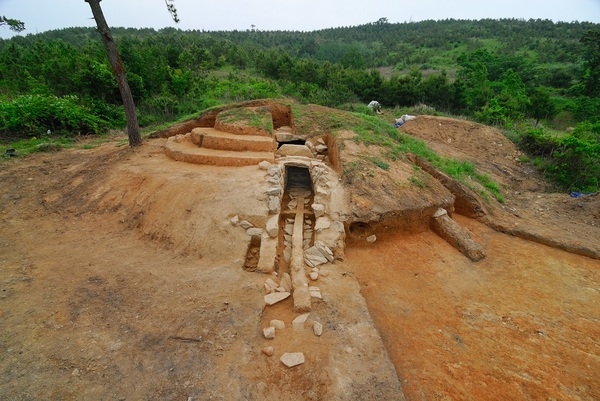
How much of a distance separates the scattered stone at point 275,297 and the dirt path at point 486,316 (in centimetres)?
158

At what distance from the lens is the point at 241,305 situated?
4629mm

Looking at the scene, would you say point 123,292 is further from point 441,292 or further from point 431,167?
point 431,167

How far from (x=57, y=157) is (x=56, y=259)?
760 cm

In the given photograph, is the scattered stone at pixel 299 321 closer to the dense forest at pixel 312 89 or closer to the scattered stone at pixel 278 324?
the scattered stone at pixel 278 324

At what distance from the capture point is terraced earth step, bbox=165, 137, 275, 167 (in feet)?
27.7

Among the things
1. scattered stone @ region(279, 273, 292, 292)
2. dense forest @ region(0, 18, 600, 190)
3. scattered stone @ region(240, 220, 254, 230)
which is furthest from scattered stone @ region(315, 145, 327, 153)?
dense forest @ region(0, 18, 600, 190)

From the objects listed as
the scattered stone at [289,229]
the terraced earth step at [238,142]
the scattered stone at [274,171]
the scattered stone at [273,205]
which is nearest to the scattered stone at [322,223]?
the scattered stone at [289,229]

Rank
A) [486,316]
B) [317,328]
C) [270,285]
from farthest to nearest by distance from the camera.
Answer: [486,316], [270,285], [317,328]

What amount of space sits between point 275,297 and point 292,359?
112 centimetres

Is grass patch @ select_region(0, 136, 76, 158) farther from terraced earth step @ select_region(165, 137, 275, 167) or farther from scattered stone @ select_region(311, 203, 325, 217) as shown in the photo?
scattered stone @ select_region(311, 203, 325, 217)

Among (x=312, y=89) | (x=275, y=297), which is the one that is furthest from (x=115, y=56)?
(x=312, y=89)

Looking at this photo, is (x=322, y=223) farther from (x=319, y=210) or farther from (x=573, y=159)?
(x=573, y=159)

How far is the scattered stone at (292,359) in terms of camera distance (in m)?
3.82

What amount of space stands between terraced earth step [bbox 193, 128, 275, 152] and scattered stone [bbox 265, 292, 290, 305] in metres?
5.23
